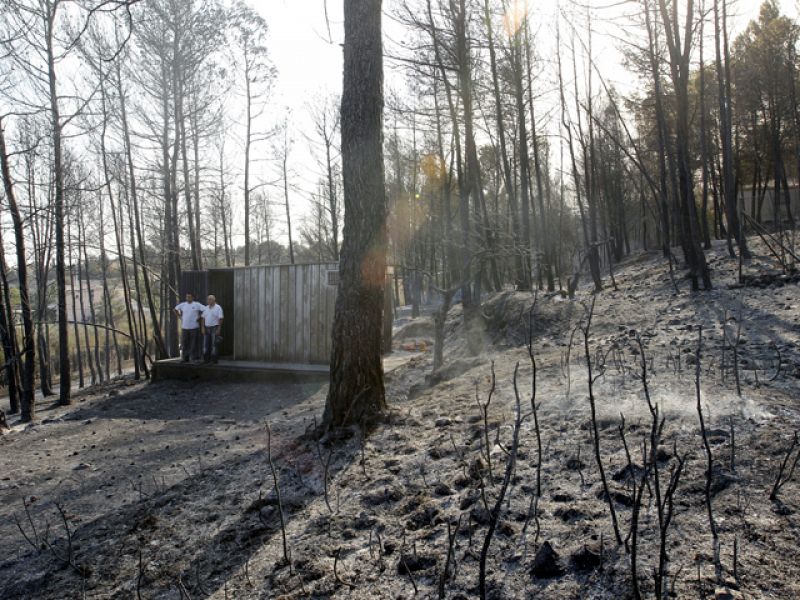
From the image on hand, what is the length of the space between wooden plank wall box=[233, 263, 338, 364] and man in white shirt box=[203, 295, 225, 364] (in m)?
0.59

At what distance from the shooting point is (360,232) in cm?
533

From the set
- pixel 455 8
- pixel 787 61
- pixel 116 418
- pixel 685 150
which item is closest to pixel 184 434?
pixel 116 418

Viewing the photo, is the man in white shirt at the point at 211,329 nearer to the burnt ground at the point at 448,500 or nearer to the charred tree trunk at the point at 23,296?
the charred tree trunk at the point at 23,296

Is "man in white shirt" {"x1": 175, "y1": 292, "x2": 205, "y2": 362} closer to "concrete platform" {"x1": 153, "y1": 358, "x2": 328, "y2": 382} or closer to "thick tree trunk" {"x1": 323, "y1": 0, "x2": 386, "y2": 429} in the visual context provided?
"concrete platform" {"x1": 153, "y1": 358, "x2": 328, "y2": 382}

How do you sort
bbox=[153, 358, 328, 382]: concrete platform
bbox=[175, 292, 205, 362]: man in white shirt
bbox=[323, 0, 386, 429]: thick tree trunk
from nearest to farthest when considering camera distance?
bbox=[323, 0, 386, 429]: thick tree trunk
bbox=[153, 358, 328, 382]: concrete platform
bbox=[175, 292, 205, 362]: man in white shirt

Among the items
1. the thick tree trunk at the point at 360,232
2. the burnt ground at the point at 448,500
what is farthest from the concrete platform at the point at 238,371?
the thick tree trunk at the point at 360,232

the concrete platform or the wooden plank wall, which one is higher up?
the wooden plank wall

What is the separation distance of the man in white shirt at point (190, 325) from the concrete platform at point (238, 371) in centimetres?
33

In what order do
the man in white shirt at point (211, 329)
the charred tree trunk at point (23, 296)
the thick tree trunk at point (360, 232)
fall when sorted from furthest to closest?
the man in white shirt at point (211, 329), the charred tree trunk at point (23, 296), the thick tree trunk at point (360, 232)

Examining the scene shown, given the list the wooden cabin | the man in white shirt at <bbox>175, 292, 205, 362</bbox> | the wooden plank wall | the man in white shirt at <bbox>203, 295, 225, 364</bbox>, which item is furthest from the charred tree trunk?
the wooden plank wall

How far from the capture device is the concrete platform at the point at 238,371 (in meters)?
11.7

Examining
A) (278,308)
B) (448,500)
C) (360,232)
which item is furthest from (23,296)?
(448,500)

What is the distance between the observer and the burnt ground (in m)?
2.54

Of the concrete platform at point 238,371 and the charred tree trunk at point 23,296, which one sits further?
the concrete platform at point 238,371
